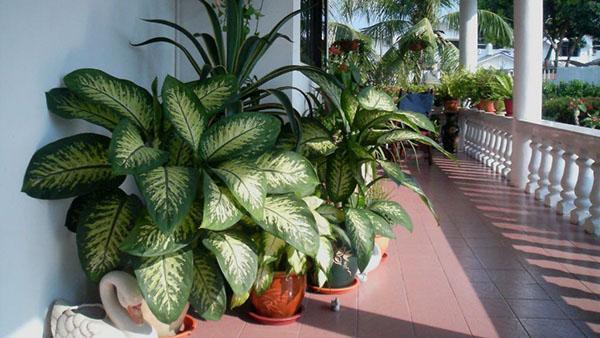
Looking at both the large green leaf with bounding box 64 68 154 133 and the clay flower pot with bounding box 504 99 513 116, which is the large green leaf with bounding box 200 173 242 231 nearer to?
the large green leaf with bounding box 64 68 154 133

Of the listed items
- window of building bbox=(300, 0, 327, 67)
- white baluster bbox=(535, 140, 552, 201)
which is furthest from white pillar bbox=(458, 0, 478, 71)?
white baluster bbox=(535, 140, 552, 201)

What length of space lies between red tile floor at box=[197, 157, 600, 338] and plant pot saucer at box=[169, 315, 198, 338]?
0.04 meters

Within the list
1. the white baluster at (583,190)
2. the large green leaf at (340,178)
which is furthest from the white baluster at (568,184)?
the large green leaf at (340,178)

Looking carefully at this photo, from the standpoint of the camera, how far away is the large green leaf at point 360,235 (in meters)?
2.35

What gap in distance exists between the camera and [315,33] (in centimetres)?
539

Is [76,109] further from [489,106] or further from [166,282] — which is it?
[489,106]

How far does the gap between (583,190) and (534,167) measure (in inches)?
48.4

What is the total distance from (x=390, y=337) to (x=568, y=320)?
2.56 ft

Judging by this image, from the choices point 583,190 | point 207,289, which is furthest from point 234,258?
point 583,190

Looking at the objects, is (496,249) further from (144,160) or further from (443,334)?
(144,160)

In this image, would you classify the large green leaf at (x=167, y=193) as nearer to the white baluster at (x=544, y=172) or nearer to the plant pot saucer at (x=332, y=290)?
the plant pot saucer at (x=332, y=290)

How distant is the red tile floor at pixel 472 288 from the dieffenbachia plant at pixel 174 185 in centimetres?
53

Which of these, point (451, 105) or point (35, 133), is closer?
point (35, 133)

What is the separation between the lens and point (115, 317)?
196 cm
